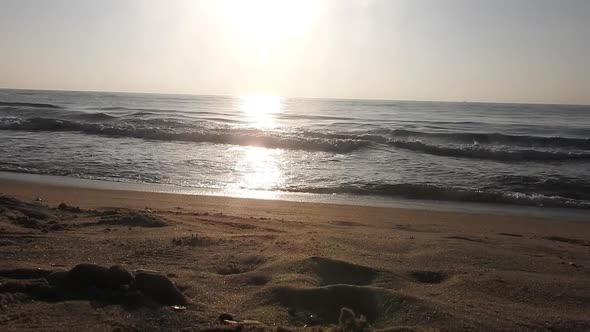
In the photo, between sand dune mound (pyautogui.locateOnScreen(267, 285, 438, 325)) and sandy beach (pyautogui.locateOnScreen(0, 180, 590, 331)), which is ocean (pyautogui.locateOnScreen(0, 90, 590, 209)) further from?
sand dune mound (pyautogui.locateOnScreen(267, 285, 438, 325))

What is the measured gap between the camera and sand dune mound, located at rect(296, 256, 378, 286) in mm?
3199

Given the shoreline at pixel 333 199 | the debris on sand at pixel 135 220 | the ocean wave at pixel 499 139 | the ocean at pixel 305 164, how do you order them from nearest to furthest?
the debris on sand at pixel 135 220 → the shoreline at pixel 333 199 → the ocean at pixel 305 164 → the ocean wave at pixel 499 139

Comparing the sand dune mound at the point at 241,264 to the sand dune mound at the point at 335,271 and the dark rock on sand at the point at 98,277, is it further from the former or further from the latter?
the dark rock on sand at the point at 98,277

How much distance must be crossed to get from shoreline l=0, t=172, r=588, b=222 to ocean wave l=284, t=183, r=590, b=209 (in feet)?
0.76

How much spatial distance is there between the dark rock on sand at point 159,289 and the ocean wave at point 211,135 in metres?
13.2

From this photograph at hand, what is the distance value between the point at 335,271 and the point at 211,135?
50.5 ft

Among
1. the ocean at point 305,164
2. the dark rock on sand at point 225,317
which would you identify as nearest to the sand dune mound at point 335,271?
the dark rock on sand at point 225,317

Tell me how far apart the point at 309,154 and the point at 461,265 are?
440 inches

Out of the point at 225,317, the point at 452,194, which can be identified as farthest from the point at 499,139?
the point at 225,317

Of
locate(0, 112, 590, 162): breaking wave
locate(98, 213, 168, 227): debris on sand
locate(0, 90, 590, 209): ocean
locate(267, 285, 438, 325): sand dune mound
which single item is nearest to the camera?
locate(267, 285, 438, 325): sand dune mound

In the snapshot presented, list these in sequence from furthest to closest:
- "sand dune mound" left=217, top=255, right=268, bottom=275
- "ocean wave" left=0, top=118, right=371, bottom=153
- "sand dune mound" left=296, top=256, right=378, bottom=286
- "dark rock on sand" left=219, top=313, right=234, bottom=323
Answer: "ocean wave" left=0, top=118, right=371, bottom=153 < "sand dune mound" left=217, top=255, right=268, bottom=275 < "sand dune mound" left=296, top=256, right=378, bottom=286 < "dark rock on sand" left=219, top=313, right=234, bottom=323

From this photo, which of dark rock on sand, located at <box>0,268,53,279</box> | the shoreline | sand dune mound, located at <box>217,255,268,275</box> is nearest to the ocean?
the shoreline

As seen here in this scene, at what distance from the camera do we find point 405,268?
3.53m

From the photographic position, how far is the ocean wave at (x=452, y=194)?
345 inches
